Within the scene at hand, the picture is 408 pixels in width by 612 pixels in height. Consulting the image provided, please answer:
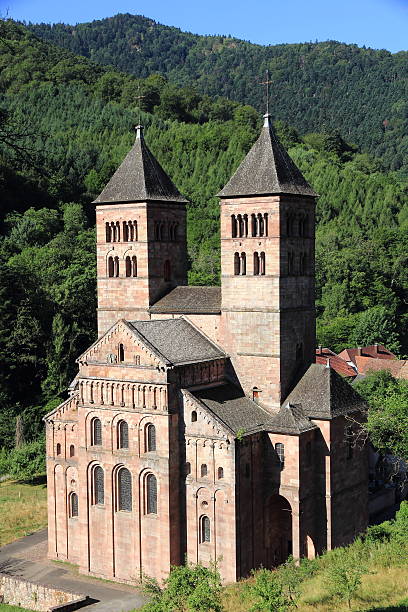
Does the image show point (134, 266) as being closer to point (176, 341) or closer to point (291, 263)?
point (176, 341)

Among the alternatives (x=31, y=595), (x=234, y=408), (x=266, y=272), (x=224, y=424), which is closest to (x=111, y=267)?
(x=266, y=272)

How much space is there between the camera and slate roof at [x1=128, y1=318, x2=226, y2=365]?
129 feet

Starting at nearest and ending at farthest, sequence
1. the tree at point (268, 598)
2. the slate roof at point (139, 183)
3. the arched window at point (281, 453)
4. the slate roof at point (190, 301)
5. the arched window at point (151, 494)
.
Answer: the tree at point (268, 598) < the arched window at point (281, 453) < the arched window at point (151, 494) < the slate roof at point (190, 301) < the slate roof at point (139, 183)

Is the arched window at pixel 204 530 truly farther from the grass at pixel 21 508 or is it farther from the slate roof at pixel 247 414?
the grass at pixel 21 508

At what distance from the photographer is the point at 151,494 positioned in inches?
1558

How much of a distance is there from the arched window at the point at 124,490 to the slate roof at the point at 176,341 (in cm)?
616

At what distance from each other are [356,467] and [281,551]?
5595mm

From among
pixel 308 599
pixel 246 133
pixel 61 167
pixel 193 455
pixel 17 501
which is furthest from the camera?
pixel 246 133

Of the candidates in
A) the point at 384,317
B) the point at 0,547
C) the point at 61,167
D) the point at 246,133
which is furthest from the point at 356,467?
the point at 246,133

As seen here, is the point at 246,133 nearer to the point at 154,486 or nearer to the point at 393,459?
the point at 393,459

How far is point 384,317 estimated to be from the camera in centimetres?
8450

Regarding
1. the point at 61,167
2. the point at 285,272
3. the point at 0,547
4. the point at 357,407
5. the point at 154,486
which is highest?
the point at 61,167

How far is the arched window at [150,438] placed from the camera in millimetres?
→ 39188

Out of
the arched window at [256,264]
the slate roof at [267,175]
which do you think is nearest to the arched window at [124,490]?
the arched window at [256,264]
